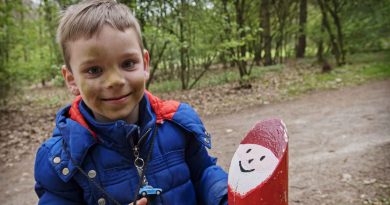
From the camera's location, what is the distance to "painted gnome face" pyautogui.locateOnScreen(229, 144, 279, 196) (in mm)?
860

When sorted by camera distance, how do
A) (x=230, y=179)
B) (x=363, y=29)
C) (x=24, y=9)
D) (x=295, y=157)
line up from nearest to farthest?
(x=230, y=179) < (x=295, y=157) < (x=24, y=9) < (x=363, y=29)

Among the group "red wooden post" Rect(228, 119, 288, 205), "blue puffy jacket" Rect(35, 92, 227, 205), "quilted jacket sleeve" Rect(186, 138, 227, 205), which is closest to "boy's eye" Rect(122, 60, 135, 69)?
"blue puffy jacket" Rect(35, 92, 227, 205)

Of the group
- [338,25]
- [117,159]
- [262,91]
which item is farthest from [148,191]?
[338,25]

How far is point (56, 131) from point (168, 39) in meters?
7.04

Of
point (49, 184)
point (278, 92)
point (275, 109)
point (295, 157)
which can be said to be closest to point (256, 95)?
point (278, 92)

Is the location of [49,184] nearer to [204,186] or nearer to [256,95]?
[204,186]

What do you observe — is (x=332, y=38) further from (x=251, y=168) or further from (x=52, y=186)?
(x=251, y=168)

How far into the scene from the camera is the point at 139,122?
5.43 feet

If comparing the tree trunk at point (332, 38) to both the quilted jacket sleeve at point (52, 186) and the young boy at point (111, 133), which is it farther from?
the quilted jacket sleeve at point (52, 186)

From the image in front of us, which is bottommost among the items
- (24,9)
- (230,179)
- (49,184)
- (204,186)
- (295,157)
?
(295,157)

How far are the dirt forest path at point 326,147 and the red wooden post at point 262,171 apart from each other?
9.28ft

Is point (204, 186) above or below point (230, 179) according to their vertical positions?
below

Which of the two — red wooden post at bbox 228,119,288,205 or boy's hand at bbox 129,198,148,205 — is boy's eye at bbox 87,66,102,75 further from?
red wooden post at bbox 228,119,288,205

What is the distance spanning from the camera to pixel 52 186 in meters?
1.48
